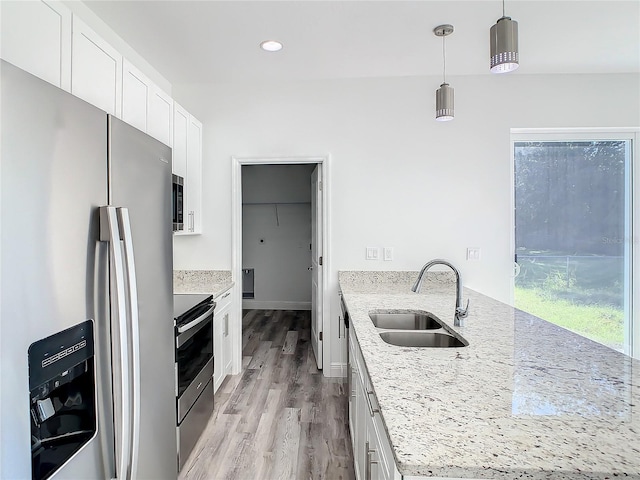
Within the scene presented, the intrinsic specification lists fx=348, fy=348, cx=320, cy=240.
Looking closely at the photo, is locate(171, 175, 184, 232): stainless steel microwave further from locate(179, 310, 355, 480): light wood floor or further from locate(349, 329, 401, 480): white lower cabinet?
locate(349, 329, 401, 480): white lower cabinet

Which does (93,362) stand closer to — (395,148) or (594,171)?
(395,148)

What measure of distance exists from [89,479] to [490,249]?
316 centimetres

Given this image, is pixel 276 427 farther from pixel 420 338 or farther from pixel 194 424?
pixel 420 338

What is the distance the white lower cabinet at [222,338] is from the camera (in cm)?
280

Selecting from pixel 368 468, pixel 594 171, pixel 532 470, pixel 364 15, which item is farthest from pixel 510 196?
pixel 532 470

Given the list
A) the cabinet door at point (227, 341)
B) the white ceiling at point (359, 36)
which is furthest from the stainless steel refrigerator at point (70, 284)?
the cabinet door at point (227, 341)

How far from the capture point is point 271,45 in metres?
2.56

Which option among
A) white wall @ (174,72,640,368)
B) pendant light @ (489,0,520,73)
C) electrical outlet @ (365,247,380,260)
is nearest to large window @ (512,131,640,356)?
white wall @ (174,72,640,368)

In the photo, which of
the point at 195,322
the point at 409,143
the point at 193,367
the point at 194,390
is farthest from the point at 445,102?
the point at 194,390

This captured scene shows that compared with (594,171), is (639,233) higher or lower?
lower

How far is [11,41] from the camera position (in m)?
1.22

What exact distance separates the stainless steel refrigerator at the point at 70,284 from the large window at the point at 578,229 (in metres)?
3.23

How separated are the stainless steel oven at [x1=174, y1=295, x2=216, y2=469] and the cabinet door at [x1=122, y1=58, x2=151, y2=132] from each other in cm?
114

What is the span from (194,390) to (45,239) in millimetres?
1633
